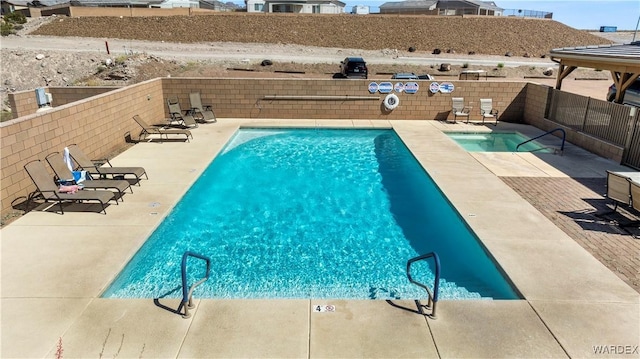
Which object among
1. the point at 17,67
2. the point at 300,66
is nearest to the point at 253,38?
the point at 300,66

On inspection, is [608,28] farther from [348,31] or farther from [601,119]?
[601,119]

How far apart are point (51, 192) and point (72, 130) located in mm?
3107

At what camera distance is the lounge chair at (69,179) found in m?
9.17

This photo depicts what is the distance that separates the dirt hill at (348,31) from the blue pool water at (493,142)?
39.1 meters

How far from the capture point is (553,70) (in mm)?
39812

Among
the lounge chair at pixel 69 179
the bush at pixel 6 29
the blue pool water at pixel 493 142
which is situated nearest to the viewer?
the lounge chair at pixel 69 179

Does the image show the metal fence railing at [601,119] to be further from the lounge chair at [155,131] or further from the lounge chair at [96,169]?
the lounge chair at [155,131]

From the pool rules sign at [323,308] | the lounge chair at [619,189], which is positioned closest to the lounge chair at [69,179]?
the pool rules sign at [323,308]

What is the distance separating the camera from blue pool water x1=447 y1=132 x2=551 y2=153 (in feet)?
48.6

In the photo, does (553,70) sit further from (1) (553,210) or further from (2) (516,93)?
(1) (553,210)

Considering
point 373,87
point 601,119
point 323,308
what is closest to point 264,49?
point 373,87

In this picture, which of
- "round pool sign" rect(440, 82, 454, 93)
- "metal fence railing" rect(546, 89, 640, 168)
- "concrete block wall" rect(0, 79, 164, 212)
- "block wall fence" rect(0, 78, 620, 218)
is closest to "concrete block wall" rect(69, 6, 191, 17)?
"block wall fence" rect(0, 78, 620, 218)

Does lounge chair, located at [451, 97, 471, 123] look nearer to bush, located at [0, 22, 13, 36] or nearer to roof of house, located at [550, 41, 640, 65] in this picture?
roof of house, located at [550, 41, 640, 65]

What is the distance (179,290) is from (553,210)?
8.12 m
